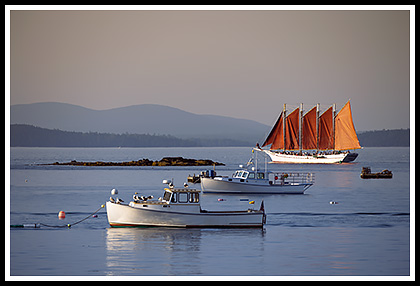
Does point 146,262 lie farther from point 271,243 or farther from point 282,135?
point 282,135

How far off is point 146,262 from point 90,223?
277 inches

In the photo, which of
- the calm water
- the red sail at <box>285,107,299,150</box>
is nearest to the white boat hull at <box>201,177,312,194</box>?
the calm water

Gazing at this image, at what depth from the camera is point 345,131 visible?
8231 cm

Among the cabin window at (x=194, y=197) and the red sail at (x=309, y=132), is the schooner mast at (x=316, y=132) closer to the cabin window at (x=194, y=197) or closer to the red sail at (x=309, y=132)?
the red sail at (x=309, y=132)

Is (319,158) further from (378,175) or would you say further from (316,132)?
(378,175)

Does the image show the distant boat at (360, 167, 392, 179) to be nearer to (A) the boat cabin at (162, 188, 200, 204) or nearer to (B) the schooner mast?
(B) the schooner mast

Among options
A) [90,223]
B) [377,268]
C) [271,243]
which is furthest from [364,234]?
[90,223]

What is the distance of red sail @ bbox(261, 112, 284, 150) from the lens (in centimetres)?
7879

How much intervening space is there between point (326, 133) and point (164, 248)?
68.8 meters

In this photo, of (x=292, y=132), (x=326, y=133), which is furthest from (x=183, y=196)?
(x=326, y=133)

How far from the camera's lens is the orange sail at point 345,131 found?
79.8 m

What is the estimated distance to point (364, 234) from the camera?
2117 cm

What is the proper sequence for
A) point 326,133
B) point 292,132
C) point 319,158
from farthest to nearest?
point 319,158 < point 326,133 < point 292,132

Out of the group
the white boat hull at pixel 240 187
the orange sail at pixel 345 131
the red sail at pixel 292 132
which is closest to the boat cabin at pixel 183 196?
the white boat hull at pixel 240 187
